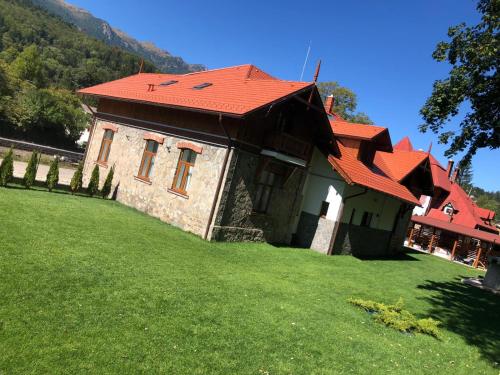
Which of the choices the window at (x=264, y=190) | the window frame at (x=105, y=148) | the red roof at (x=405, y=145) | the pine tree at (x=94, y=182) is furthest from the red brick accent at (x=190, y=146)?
the red roof at (x=405, y=145)

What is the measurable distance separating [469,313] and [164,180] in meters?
11.6

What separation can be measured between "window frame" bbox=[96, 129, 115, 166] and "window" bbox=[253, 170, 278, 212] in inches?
324

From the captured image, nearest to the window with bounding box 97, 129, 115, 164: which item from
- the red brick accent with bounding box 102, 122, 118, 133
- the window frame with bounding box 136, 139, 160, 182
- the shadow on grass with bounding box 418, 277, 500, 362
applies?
the red brick accent with bounding box 102, 122, 118, 133

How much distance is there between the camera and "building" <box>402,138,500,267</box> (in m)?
34.4

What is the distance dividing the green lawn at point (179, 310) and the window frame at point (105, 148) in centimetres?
573

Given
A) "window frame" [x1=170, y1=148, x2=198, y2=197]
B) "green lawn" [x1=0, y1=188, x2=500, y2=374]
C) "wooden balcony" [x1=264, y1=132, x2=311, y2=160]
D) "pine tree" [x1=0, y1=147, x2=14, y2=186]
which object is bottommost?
"green lawn" [x1=0, y1=188, x2=500, y2=374]

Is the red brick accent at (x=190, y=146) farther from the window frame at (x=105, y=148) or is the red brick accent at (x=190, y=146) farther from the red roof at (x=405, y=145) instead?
the red roof at (x=405, y=145)

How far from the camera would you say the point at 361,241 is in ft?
67.1

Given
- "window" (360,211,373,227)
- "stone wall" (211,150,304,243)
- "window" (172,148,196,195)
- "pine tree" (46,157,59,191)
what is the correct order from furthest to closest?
"window" (360,211,373,227) → "pine tree" (46,157,59,191) → "window" (172,148,196,195) → "stone wall" (211,150,304,243)

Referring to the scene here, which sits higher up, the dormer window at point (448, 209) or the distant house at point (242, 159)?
the dormer window at point (448, 209)

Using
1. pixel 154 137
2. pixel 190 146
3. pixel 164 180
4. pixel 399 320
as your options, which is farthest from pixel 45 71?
pixel 399 320

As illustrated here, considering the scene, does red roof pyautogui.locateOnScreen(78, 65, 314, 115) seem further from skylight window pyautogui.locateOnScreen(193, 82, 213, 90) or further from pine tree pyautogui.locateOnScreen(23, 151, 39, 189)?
pine tree pyautogui.locateOnScreen(23, 151, 39, 189)

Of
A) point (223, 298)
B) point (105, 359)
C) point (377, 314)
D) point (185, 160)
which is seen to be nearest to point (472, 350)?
point (377, 314)

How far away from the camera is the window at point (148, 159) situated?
16.4 m
